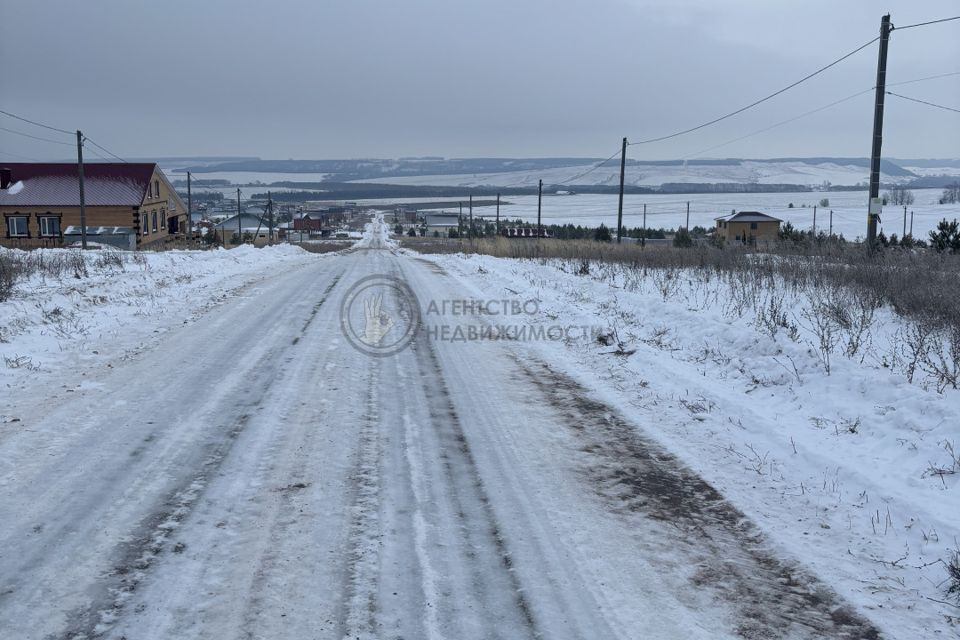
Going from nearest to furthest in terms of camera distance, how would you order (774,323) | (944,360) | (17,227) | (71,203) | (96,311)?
1. (944,360)
2. (774,323)
3. (96,311)
4. (17,227)
5. (71,203)

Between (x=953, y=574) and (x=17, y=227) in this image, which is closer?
(x=953, y=574)

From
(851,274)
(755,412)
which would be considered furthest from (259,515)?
(851,274)

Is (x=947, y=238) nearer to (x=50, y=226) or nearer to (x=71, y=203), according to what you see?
(x=71, y=203)

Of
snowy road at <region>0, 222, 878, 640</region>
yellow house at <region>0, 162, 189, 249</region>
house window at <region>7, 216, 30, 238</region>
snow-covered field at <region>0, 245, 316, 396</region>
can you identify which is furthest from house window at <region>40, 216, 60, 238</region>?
snowy road at <region>0, 222, 878, 640</region>

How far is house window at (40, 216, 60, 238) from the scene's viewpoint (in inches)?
1969

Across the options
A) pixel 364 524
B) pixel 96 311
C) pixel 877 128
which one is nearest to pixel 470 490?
pixel 364 524

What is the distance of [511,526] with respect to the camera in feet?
15.6

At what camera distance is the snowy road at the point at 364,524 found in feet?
12.0

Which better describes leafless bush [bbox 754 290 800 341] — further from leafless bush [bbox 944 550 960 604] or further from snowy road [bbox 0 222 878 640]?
leafless bush [bbox 944 550 960 604]

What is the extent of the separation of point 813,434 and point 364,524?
14.3ft

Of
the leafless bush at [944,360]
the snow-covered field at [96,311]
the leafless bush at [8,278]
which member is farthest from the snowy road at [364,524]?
the leafless bush at [8,278]

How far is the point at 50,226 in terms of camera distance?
5016cm

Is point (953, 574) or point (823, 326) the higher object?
point (823, 326)

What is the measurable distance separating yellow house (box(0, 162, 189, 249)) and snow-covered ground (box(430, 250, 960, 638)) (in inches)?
1783
